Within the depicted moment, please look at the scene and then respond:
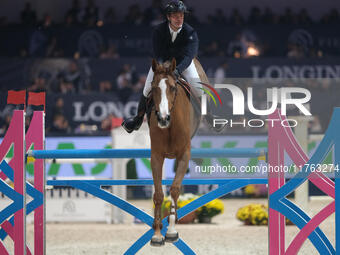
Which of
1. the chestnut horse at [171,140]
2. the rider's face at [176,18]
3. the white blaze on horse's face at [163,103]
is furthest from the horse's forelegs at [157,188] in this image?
the rider's face at [176,18]

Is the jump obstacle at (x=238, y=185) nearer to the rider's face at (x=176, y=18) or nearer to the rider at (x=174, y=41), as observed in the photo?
the rider at (x=174, y=41)

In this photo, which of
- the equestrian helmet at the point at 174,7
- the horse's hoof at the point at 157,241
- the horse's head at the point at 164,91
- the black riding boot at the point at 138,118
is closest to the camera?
the horse's head at the point at 164,91

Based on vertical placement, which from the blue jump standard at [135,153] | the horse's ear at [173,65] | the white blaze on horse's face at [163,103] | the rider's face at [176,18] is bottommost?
the blue jump standard at [135,153]

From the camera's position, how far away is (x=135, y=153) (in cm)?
596

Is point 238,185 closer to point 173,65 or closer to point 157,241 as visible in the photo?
Answer: point 157,241

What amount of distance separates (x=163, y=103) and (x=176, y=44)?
876 millimetres

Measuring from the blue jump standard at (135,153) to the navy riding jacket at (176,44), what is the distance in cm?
82

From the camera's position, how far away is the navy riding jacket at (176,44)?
553 centimetres

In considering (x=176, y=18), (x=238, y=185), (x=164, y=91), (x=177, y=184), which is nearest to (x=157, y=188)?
(x=177, y=184)

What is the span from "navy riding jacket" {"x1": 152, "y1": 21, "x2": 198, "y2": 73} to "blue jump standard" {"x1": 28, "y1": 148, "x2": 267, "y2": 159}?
2.68 ft

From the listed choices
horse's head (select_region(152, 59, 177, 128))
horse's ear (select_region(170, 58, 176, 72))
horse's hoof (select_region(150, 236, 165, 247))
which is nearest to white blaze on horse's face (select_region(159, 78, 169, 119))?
horse's head (select_region(152, 59, 177, 128))

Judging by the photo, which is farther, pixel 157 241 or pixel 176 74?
pixel 176 74

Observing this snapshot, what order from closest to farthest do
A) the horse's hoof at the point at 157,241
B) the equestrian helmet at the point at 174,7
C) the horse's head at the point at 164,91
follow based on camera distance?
the horse's head at the point at 164,91 < the horse's hoof at the point at 157,241 < the equestrian helmet at the point at 174,7

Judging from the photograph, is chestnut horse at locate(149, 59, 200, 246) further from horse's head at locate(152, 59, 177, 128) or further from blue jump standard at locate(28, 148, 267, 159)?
blue jump standard at locate(28, 148, 267, 159)
